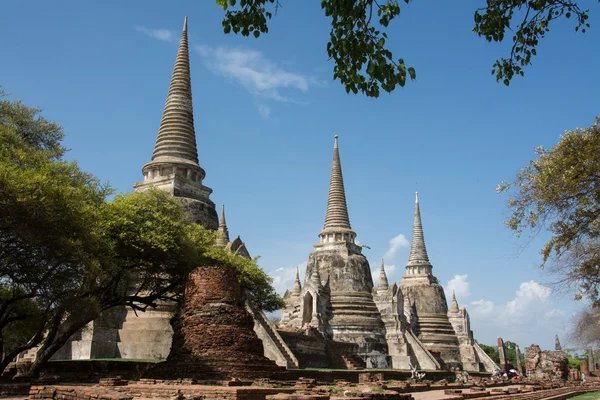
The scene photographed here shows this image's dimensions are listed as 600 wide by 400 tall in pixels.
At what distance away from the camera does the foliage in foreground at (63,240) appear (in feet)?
54.6

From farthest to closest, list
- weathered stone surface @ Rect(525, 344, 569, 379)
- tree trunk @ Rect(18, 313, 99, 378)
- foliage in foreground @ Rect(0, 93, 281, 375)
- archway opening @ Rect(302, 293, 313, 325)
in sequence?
archway opening @ Rect(302, 293, 313, 325), weathered stone surface @ Rect(525, 344, 569, 379), tree trunk @ Rect(18, 313, 99, 378), foliage in foreground @ Rect(0, 93, 281, 375)

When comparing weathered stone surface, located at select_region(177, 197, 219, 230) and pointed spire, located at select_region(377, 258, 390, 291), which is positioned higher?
weathered stone surface, located at select_region(177, 197, 219, 230)

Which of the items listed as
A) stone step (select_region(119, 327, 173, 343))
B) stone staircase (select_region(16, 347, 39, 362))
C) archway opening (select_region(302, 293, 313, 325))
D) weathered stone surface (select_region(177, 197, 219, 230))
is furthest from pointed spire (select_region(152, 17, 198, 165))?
archway opening (select_region(302, 293, 313, 325))

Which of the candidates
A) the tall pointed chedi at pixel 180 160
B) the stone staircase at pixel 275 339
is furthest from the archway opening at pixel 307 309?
the tall pointed chedi at pixel 180 160

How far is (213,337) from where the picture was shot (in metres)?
18.2

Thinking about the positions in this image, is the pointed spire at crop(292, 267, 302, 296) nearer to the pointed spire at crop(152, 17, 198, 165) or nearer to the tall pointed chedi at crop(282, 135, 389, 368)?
the tall pointed chedi at crop(282, 135, 389, 368)

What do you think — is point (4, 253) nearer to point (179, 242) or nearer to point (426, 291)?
point (179, 242)

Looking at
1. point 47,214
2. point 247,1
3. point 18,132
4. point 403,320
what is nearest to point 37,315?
point 47,214

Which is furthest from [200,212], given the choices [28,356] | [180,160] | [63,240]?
[63,240]

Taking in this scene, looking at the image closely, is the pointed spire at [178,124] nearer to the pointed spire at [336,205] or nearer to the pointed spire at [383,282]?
the pointed spire at [336,205]

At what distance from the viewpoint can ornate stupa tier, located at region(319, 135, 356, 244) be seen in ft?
152

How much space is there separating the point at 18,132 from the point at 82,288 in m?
7.09

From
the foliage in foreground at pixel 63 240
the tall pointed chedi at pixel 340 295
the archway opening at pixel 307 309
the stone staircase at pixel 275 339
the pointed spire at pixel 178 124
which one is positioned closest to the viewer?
the foliage in foreground at pixel 63 240

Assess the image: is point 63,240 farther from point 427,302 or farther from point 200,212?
point 427,302
